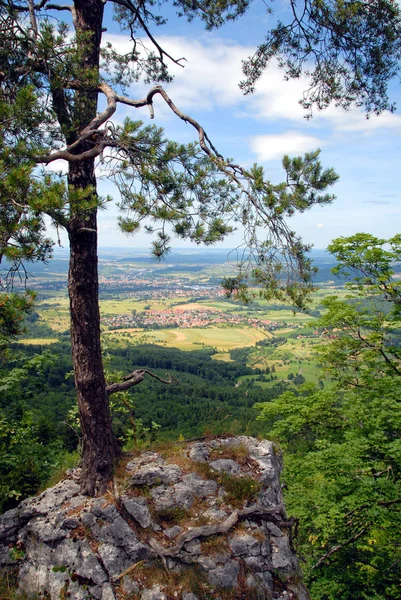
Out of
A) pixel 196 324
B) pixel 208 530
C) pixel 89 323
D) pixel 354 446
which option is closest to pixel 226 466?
pixel 208 530

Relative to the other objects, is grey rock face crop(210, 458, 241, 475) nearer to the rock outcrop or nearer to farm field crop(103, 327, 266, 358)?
the rock outcrop

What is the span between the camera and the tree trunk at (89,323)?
390cm

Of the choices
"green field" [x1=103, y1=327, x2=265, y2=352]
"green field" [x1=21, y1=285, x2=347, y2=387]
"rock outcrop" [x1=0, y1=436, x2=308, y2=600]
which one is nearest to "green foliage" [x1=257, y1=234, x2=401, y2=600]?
"rock outcrop" [x1=0, y1=436, x2=308, y2=600]

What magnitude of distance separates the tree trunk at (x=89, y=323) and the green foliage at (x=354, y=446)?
383 centimetres

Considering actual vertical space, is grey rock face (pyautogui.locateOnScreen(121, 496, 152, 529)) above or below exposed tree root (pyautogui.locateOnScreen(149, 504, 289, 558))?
above

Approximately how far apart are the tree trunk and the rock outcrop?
0.35m

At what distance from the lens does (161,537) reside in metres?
A: 3.61

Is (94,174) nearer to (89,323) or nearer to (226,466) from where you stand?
(89,323)

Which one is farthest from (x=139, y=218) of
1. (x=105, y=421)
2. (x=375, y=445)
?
(x=375, y=445)

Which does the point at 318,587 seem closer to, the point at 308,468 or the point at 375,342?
the point at 308,468

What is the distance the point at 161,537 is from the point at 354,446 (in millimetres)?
3728

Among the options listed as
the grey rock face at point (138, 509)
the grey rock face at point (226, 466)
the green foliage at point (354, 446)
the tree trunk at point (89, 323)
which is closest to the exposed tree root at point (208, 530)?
the grey rock face at point (138, 509)

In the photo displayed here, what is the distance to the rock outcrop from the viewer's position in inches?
130

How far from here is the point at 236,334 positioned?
6406 cm
